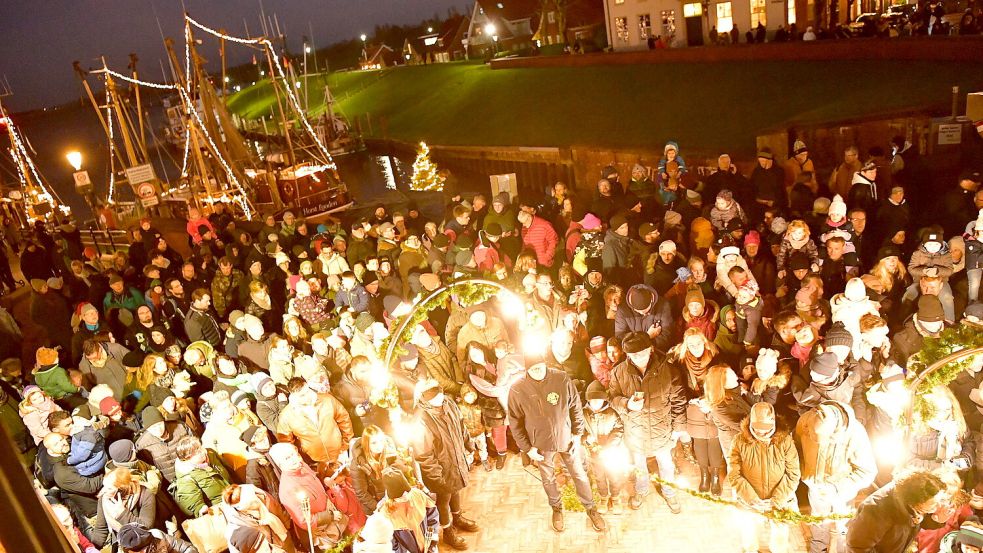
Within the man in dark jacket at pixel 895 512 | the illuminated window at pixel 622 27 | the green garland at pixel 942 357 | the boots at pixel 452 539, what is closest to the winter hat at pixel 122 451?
the boots at pixel 452 539

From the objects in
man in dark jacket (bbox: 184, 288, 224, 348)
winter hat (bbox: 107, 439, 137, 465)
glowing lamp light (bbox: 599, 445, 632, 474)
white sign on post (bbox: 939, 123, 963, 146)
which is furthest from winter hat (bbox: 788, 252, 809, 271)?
white sign on post (bbox: 939, 123, 963, 146)

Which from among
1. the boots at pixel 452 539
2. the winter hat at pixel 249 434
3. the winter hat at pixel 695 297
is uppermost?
the winter hat at pixel 695 297

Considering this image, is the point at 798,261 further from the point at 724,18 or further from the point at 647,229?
→ the point at 724,18

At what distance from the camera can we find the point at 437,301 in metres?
6.80

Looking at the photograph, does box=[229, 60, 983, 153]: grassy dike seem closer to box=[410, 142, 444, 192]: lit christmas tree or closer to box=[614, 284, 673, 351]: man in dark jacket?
box=[410, 142, 444, 192]: lit christmas tree

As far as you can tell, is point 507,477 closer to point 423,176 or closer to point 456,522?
point 456,522

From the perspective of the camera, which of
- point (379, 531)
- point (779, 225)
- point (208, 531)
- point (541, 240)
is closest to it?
point (379, 531)

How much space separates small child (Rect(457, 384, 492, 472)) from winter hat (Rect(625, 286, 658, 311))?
205cm

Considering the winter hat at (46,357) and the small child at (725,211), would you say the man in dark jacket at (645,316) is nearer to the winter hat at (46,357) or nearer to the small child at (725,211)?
the small child at (725,211)

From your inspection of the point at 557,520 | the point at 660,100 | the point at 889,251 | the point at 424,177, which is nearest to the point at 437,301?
the point at 557,520

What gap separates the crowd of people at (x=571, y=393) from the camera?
5453 millimetres

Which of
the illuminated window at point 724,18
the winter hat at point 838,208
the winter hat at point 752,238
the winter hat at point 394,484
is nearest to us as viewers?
the winter hat at point 394,484

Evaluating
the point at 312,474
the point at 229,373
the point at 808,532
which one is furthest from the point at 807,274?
the point at 229,373

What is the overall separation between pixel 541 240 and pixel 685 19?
1133 inches
